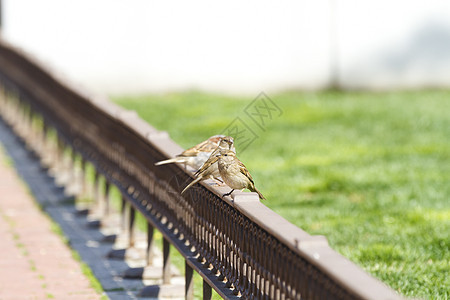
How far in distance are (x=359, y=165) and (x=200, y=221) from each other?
630 cm

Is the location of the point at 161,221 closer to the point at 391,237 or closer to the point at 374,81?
the point at 391,237

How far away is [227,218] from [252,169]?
6674 mm

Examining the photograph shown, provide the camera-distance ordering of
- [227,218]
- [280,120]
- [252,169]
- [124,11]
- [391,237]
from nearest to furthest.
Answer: [227,218] → [391,237] → [252,169] → [280,120] → [124,11]

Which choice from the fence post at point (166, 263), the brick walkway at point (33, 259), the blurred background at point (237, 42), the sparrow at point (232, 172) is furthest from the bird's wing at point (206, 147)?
the blurred background at point (237, 42)

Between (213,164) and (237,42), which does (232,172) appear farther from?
(237,42)

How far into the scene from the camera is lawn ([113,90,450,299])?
898 centimetres

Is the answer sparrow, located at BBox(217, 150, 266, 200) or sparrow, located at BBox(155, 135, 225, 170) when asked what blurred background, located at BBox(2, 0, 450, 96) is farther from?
sparrow, located at BBox(217, 150, 266, 200)

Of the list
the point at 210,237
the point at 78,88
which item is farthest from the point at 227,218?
the point at 78,88

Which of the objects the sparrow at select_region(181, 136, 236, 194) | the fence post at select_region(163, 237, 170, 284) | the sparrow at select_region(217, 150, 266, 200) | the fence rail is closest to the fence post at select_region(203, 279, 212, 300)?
the fence rail

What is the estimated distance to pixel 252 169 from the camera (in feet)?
42.1

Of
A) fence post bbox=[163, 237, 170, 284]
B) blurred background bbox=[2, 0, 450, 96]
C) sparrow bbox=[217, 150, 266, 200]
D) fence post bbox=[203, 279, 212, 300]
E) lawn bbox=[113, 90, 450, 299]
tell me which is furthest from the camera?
blurred background bbox=[2, 0, 450, 96]

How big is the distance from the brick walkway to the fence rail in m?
0.63

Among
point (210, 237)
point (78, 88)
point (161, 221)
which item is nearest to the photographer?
point (210, 237)

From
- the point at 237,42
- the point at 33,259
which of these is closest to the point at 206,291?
the point at 33,259
